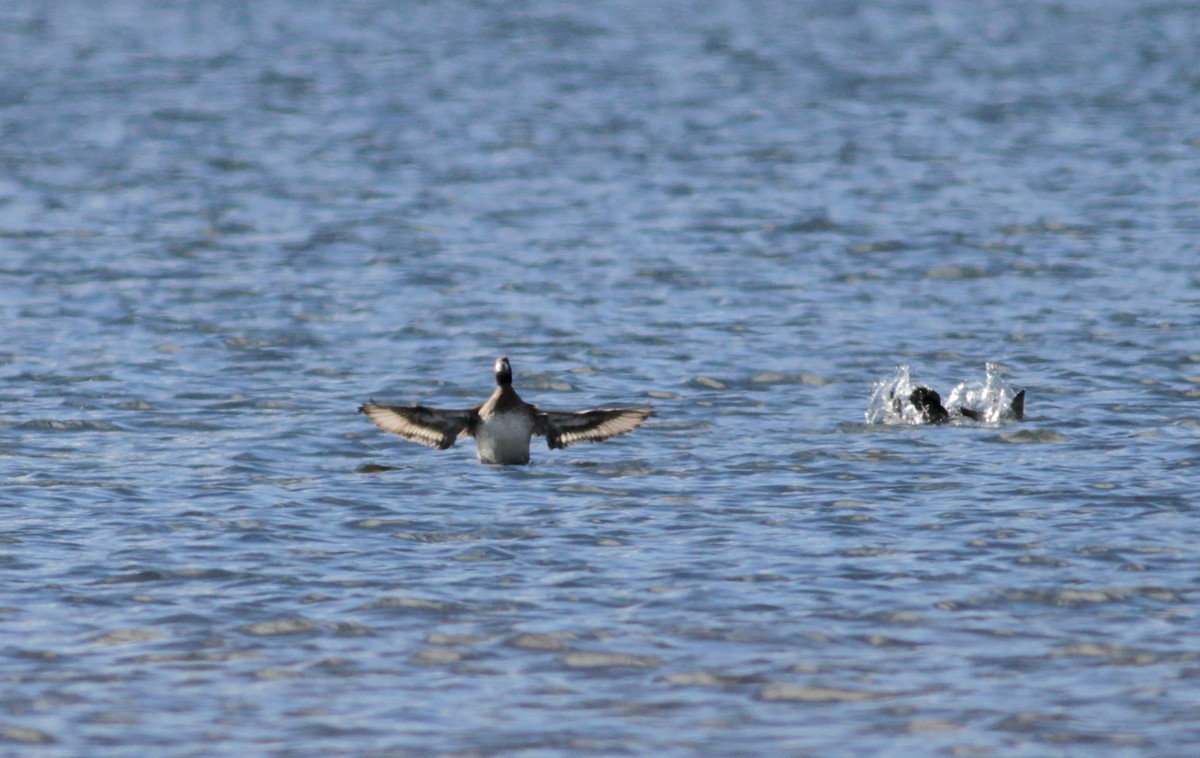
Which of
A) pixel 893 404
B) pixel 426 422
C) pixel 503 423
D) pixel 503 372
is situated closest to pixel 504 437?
pixel 503 423

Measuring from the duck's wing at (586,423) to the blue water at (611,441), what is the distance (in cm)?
34

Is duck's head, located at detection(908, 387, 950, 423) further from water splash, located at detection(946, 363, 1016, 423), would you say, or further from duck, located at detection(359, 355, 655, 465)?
duck, located at detection(359, 355, 655, 465)

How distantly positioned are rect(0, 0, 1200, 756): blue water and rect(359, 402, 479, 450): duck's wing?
1.04 feet

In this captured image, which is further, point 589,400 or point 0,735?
point 589,400

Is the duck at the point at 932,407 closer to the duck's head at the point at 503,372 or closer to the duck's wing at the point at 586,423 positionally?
the duck's wing at the point at 586,423

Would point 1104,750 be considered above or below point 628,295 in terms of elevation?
below

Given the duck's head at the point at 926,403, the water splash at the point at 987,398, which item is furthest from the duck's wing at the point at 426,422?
the water splash at the point at 987,398

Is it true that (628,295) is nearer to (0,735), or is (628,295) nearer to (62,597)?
(62,597)

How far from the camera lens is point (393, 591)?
12867mm

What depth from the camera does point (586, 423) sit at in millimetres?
17203

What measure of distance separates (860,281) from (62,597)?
16.4 meters

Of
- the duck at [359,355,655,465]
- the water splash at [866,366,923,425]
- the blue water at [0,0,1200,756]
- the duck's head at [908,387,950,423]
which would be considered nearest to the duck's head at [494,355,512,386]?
the duck at [359,355,655,465]

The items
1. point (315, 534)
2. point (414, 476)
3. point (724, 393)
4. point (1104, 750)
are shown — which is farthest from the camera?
point (724, 393)

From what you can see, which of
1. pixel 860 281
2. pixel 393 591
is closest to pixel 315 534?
pixel 393 591
